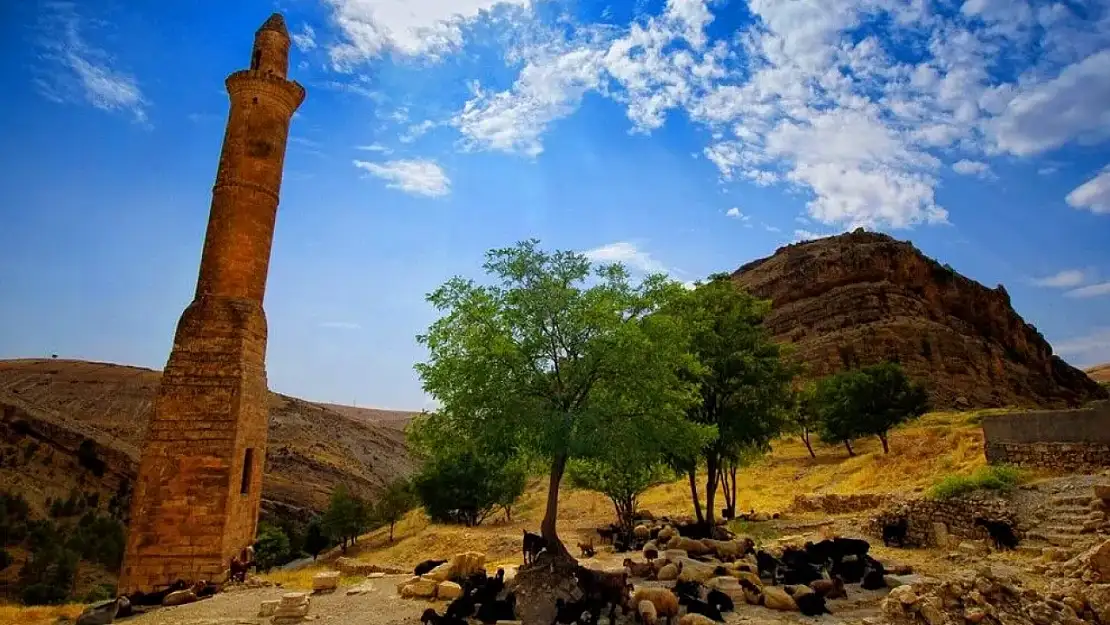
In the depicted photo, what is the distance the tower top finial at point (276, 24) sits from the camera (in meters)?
20.1

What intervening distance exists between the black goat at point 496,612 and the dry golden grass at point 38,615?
1115 centimetres

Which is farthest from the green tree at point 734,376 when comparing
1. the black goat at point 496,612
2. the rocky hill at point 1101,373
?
the rocky hill at point 1101,373

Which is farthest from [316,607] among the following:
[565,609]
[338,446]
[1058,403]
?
[1058,403]

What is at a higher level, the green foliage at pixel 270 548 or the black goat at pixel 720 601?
the black goat at pixel 720 601

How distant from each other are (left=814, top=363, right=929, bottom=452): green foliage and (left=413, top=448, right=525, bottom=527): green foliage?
82.7 feet

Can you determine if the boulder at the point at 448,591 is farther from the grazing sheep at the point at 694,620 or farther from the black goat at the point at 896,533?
the black goat at the point at 896,533

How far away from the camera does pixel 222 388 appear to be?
1625cm

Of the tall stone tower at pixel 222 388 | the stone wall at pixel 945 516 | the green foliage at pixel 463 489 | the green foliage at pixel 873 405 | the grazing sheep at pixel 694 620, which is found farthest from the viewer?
the green foliage at pixel 873 405

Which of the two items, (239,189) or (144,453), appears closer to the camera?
(144,453)

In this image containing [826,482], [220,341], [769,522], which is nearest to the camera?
[220,341]

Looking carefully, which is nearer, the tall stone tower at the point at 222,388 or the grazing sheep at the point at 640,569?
the tall stone tower at the point at 222,388

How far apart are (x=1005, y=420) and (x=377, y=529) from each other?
47647mm

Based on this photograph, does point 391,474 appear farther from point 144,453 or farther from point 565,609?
point 565,609

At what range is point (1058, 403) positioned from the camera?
297 feet
